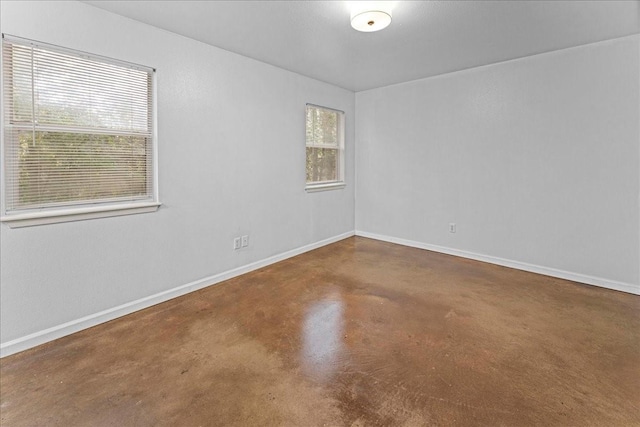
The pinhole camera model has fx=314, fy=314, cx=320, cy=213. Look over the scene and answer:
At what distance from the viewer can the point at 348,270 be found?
3809 millimetres

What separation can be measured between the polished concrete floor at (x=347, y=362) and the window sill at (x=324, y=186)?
1702 millimetres

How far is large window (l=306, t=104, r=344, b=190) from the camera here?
4.61 metres

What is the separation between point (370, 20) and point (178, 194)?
228cm

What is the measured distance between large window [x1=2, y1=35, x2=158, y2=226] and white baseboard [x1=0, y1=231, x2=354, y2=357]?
0.80 metres

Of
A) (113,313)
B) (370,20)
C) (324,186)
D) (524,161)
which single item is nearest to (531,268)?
(524,161)

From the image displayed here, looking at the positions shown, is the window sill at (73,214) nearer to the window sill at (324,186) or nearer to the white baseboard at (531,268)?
the window sill at (324,186)

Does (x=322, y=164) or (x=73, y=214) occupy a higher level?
(x=322, y=164)

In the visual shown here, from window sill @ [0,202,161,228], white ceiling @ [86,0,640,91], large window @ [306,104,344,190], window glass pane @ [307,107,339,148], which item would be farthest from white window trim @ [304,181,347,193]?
window sill @ [0,202,161,228]

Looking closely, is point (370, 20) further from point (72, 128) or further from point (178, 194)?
point (72, 128)

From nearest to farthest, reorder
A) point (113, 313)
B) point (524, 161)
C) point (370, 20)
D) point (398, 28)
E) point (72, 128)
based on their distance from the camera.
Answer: point (72, 128), point (370, 20), point (113, 313), point (398, 28), point (524, 161)

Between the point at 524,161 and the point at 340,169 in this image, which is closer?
the point at 524,161

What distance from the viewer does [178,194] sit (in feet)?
9.95

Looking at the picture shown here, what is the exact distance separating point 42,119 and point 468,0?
3210mm

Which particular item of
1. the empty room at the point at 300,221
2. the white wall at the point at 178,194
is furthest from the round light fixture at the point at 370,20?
the white wall at the point at 178,194
